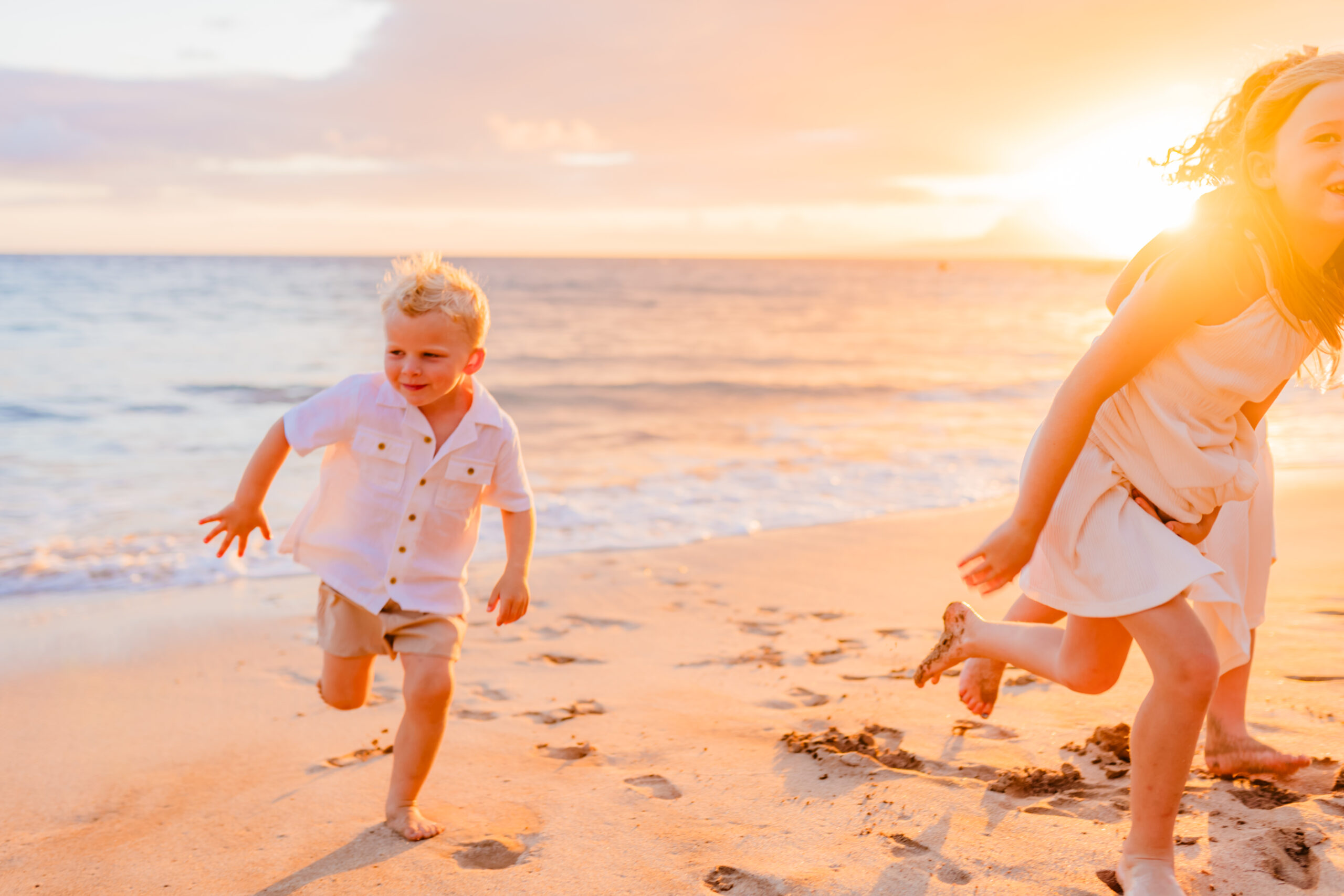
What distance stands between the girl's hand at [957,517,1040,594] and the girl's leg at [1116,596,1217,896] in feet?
0.79

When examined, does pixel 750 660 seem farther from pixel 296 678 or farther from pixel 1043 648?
pixel 296 678

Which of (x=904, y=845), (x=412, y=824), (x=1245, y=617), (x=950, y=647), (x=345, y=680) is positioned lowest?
(x=412, y=824)

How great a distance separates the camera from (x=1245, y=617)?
2211 mm

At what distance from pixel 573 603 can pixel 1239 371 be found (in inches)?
129

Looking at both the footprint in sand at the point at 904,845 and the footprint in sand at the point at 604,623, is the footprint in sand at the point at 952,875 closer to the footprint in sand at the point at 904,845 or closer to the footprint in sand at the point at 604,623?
the footprint in sand at the point at 904,845

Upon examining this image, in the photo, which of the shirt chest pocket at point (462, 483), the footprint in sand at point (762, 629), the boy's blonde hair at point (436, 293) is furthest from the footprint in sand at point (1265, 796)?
the boy's blonde hair at point (436, 293)

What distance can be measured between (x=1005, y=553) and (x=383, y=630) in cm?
170

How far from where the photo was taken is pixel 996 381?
15039mm

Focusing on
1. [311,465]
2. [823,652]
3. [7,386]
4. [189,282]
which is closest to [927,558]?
[823,652]

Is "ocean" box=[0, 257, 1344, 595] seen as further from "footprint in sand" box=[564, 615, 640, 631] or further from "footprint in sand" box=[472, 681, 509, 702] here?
"footprint in sand" box=[472, 681, 509, 702]

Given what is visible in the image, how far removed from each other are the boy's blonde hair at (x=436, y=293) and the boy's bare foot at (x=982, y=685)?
1.66m

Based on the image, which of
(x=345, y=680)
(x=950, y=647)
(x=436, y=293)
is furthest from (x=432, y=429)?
(x=950, y=647)

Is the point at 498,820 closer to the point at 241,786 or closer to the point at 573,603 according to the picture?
the point at 241,786

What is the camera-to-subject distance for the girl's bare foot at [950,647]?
2.41 meters
